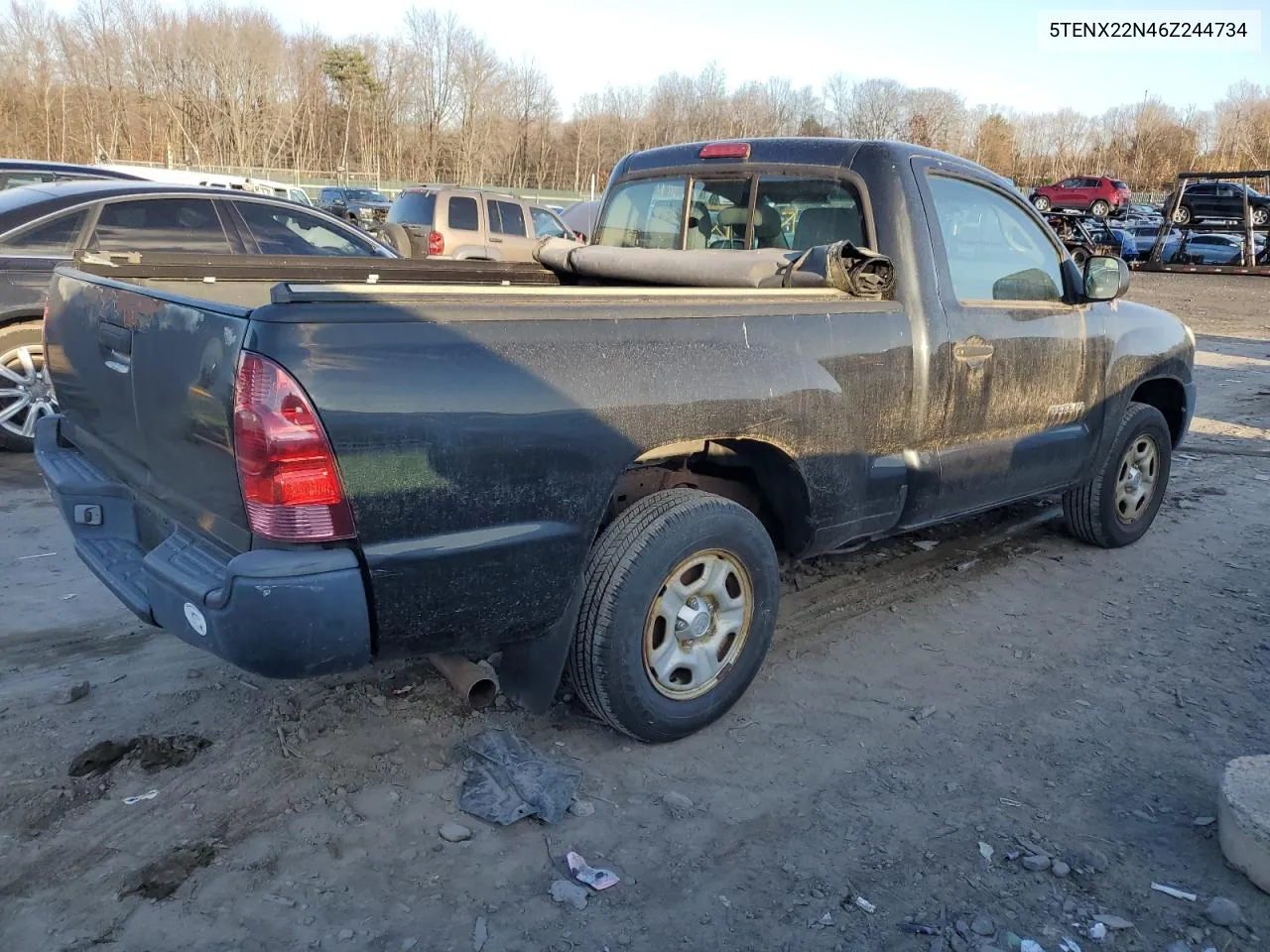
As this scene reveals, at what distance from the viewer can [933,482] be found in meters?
3.97

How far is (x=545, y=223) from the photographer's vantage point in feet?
57.9

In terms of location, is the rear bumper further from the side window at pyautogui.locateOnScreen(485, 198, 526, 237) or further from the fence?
the fence

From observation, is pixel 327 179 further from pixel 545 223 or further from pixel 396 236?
pixel 396 236

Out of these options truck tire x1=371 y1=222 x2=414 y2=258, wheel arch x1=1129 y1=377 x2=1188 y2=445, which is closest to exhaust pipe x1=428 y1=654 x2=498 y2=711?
wheel arch x1=1129 y1=377 x2=1188 y2=445

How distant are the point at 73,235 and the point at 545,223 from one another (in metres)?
11.8

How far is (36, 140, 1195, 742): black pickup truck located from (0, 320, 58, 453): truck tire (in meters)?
3.24

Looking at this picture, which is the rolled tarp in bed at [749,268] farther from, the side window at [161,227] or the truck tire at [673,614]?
the side window at [161,227]

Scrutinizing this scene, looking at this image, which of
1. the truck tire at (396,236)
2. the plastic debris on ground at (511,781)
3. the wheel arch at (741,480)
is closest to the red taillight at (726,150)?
the wheel arch at (741,480)

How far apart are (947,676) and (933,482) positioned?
788mm

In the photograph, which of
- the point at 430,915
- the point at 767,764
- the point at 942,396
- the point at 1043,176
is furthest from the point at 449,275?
the point at 1043,176

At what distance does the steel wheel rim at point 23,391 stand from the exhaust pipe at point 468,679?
4.65 metres

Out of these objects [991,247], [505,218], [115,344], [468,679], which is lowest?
[468,679]

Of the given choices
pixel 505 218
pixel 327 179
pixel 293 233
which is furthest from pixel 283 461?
pixel 327 179

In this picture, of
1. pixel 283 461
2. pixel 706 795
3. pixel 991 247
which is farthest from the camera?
pixel 991 247
